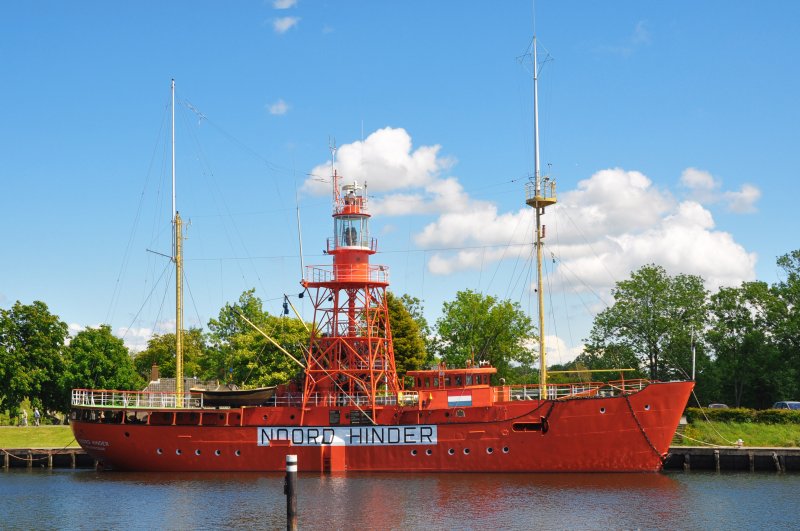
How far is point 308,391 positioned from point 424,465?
671 centimetres

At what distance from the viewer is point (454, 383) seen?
138 ft

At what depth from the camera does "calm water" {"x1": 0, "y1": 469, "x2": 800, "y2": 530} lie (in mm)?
29344

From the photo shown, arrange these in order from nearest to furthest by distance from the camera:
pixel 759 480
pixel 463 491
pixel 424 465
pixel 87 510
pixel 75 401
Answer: pixel 87 510
pixel 463 491
pixel 759 480
pixel 424 465
pixel 75 401

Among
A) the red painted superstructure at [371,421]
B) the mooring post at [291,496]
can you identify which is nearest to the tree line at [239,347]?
the red painted superstructure at [371,421]

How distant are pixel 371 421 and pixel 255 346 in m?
23.2

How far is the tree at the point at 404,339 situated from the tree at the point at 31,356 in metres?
22.0

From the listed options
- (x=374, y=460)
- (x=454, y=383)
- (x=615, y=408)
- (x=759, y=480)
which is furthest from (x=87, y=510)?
(x=759, y=480)

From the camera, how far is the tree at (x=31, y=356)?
186 feet

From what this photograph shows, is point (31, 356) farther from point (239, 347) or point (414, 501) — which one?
point (414, 501)

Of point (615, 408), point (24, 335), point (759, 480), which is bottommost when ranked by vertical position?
point (759, 480)

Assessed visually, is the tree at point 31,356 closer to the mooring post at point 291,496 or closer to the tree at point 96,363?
the tree at point 96,363

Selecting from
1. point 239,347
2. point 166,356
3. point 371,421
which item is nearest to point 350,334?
point 371,421

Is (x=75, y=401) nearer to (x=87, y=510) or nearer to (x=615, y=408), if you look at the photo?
(x=87, y=510)

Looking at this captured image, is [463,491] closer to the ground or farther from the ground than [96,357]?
closer to the ground
